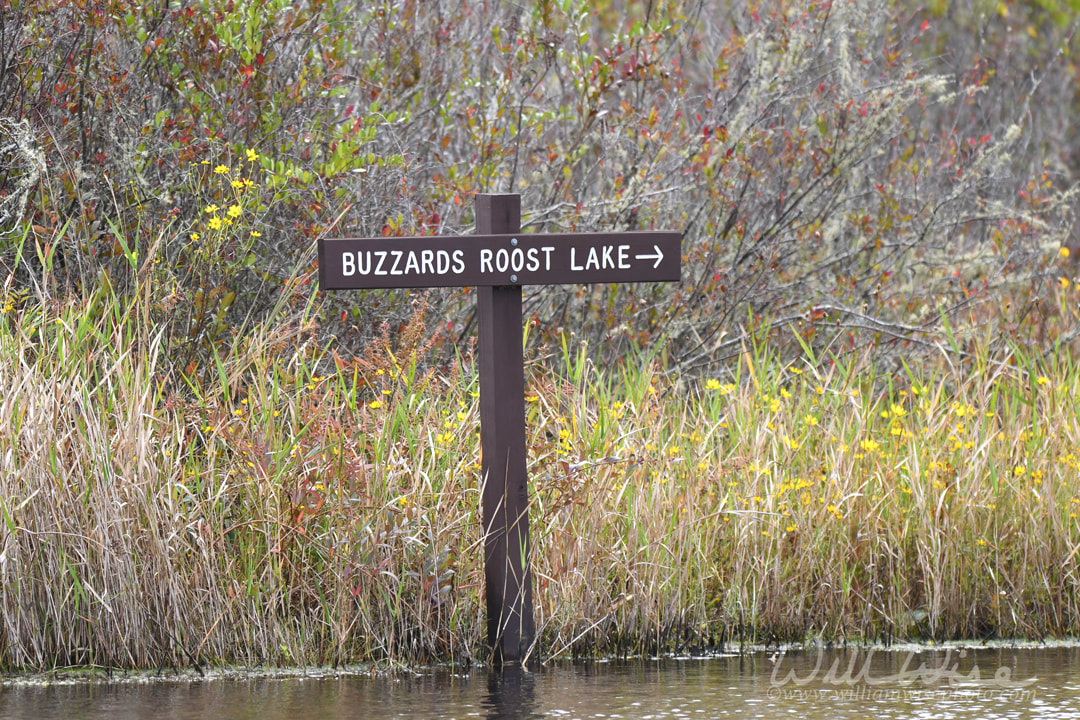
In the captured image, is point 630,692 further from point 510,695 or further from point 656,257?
point 656,257

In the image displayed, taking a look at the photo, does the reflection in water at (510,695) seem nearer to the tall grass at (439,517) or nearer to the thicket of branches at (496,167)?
the tall grass at (439,517)

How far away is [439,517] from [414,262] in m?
1.02

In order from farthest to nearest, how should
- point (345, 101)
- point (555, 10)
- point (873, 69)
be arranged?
point (873, 69)
point (555, 10)
point (345, 101)

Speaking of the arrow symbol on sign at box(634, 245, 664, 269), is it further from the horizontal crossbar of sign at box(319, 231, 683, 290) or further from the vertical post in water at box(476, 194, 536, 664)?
the vertical post in water at box(476, 194, 536, 664)

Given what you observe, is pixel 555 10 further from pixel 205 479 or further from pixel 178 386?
pixel 205 479

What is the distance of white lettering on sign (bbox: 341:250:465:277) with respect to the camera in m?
5.35

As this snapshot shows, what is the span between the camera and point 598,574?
5727mm

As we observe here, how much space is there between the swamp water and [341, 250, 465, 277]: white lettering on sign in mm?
1501

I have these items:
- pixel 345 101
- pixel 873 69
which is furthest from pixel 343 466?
pixel 873 69

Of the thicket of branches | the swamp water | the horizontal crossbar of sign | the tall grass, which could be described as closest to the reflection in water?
the swamp water

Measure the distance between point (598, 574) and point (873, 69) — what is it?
7154 millimetres

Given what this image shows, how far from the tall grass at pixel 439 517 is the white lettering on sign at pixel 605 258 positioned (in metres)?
0.80

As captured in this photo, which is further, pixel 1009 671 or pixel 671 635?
pixel 671 635

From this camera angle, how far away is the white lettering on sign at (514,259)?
212 inches
